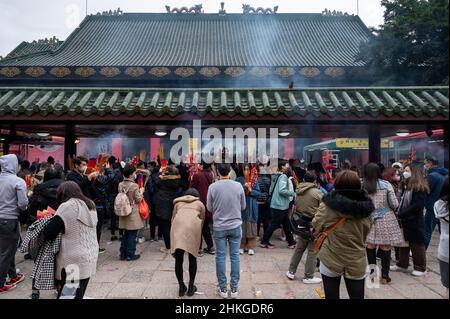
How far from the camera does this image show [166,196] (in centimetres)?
712

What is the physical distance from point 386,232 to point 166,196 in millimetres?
3967

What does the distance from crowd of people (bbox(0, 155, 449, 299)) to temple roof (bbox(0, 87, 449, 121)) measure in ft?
3.56

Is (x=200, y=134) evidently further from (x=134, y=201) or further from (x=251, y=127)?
(x=134, y=201)

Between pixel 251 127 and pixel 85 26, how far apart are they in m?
22.5

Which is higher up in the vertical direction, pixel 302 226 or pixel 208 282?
pixel 302 226

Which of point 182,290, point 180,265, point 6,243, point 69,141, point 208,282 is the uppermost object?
point 69,141

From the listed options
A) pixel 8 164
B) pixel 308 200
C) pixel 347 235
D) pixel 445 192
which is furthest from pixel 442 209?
pixel 8 164

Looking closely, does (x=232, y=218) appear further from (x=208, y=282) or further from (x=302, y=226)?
(x=208, y=282)

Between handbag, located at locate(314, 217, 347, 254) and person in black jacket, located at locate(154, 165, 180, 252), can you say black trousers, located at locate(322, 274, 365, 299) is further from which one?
person in black jacket, located at locate(154, 165, 180, 252)

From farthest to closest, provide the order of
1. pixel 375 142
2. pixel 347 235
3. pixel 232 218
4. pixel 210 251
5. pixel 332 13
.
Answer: pixel 332 13
pixel 375 142
pixel 210 251
pixel 232 218
pixel 347 235

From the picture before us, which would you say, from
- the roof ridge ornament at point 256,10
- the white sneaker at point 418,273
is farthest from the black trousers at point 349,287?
the roof ridge ornament at point 256,10

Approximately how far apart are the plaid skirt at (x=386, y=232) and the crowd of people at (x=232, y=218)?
0.01m

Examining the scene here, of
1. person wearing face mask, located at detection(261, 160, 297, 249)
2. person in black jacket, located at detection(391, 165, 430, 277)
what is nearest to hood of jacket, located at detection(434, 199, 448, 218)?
person in black jacket, located at detection(391, 165, 430, 277)

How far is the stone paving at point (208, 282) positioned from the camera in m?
5.04
